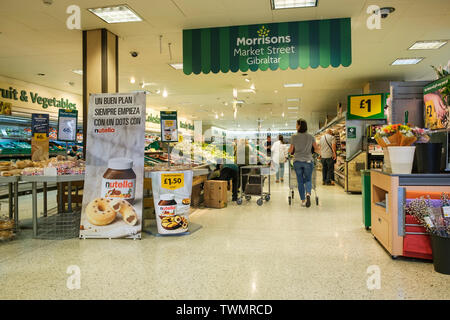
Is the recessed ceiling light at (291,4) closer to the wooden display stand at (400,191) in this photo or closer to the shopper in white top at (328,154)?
the wooden display stand at (400,191)

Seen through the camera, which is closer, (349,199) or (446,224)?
(446,224)

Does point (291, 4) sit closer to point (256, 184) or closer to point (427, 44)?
point (256, 184)

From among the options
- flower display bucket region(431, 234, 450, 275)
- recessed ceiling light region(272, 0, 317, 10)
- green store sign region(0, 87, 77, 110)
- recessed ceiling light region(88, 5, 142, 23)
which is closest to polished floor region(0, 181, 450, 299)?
flower display bucket region(431, 234, 450, 275)

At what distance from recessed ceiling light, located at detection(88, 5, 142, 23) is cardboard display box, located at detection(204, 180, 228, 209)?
325 cm

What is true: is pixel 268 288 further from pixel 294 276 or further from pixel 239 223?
pixel 239 223

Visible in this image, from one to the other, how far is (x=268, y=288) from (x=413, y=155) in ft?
6.70

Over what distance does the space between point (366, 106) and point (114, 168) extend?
7.09m

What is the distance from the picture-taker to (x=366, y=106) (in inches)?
341

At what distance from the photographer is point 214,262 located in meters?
3.21

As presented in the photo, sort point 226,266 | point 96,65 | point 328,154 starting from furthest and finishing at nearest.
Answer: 1. point 328,154
2. point 96,65
3. point 226,266

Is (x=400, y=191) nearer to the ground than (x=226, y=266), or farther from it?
farther from it

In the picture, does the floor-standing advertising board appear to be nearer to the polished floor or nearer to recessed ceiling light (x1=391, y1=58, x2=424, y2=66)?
the polished floor

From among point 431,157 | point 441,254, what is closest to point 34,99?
point 431,157
